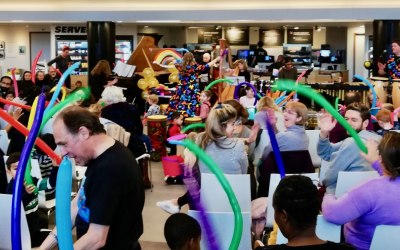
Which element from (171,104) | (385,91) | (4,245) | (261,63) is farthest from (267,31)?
(4,245)

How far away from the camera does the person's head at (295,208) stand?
→ 2.27m

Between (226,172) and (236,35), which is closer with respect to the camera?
(226,172)

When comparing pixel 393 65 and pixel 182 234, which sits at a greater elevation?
pixel 393 65

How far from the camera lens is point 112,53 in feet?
45.4

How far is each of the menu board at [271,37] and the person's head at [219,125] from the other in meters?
15.6

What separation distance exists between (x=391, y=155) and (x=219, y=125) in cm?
160

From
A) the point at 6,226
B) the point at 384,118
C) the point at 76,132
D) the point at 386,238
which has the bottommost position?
the point at 6,226

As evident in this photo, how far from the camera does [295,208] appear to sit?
7.47ft

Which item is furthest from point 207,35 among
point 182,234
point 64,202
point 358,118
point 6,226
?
point 64,202

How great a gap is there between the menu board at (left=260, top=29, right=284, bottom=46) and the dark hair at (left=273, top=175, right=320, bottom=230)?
17.6 metres

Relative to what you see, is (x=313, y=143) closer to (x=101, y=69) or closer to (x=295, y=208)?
(x=101, y=69)

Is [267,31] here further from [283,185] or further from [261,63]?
[283,185]

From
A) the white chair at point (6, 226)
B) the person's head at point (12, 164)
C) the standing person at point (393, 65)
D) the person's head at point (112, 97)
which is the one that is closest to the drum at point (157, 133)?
the person's head at point (112, 97)

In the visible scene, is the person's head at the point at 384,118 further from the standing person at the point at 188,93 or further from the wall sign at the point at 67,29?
the wall sign at the point at 67,29
